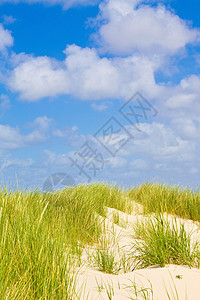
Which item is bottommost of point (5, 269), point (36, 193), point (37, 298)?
point (37, 298)

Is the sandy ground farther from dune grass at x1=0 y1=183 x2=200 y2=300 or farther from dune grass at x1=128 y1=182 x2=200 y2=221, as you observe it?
dune grass at x1=128 y1=182 x2=200 y2=221

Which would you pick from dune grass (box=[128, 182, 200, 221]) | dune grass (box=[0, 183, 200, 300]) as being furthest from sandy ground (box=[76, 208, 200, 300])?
dune grass (box=[128, 182, 200, 221])

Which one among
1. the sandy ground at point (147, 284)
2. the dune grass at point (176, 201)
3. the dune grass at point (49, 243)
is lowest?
the sandy ground at point (147, 284)

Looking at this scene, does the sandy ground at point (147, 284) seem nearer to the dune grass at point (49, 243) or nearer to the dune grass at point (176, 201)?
the dune grass at point (49, 243)

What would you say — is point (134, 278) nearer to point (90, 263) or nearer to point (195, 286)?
point (195, 286)

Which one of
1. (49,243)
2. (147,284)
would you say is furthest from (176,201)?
(49,243)

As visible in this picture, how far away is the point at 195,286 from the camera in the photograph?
9.38ft

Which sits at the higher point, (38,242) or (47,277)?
(38,242)

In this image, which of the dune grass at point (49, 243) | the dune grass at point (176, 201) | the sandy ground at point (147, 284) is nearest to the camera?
the dune grass at point (49, 243)

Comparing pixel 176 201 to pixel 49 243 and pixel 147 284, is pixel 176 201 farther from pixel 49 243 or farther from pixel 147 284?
pixel 49 243

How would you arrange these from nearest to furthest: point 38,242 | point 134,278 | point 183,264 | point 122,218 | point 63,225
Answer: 1. point 38,242
2. point 134,278
3. point 183,264
4. point 63,225
5. point 122,218

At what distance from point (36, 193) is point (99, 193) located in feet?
4.98

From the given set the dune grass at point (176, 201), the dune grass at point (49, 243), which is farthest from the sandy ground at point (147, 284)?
the dune grass at point (176, 201)

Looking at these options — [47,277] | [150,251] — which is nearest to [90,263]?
[150,251]
